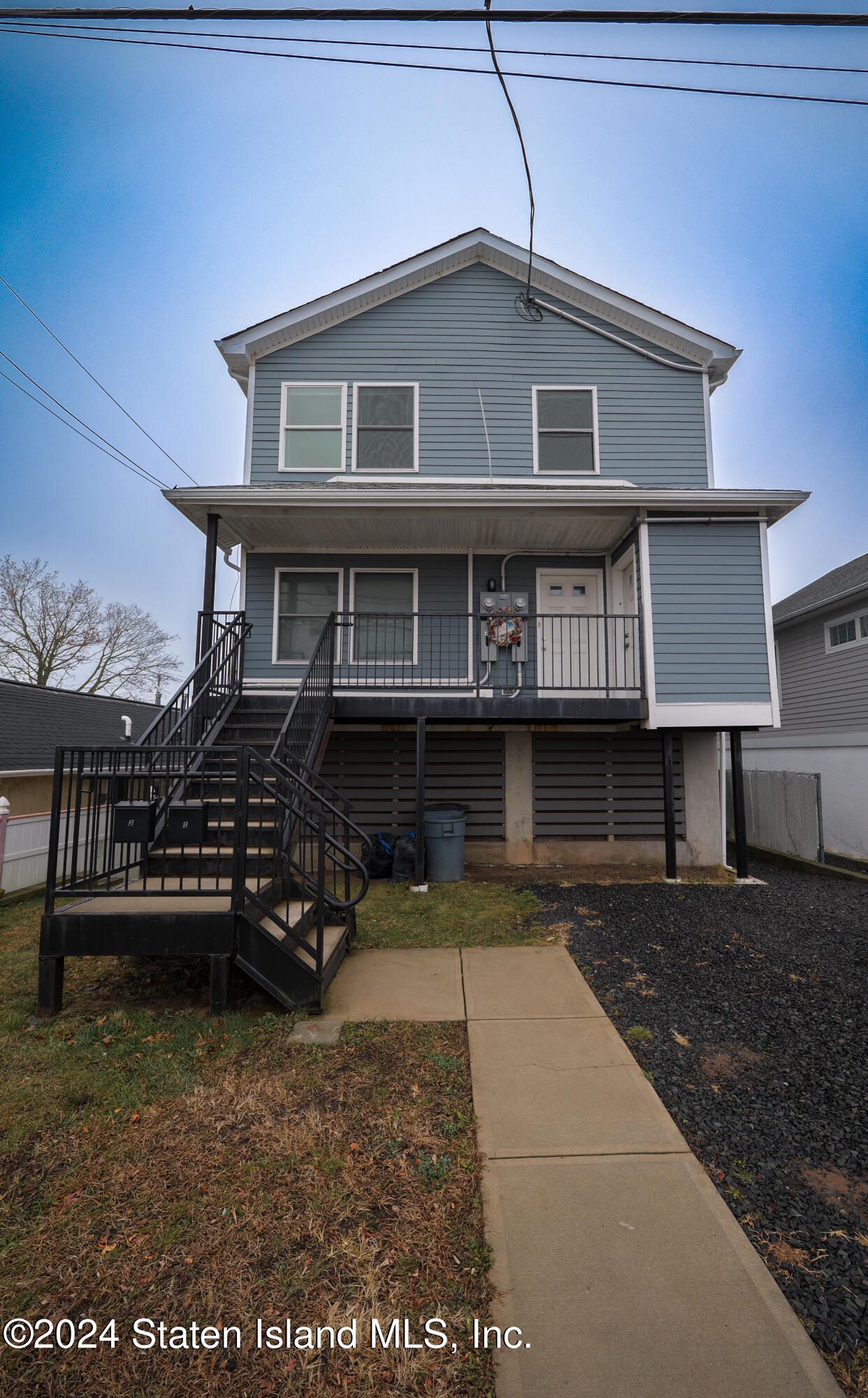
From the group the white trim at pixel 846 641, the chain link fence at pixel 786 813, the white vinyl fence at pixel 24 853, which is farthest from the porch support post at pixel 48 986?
the white trim at pixel 846 641

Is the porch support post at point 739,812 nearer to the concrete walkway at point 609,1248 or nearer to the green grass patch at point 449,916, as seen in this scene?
the green grass patch at point 449,916

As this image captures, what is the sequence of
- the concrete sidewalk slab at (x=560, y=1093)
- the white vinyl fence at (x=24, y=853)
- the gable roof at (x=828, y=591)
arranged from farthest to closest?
1. the gable roof at (x=828, y=591)
2. the white vinyl fence at (x=24, y=853)
3. the concrete sidewalk slab at (x=560, y=1093)

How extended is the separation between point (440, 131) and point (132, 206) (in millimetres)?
31102

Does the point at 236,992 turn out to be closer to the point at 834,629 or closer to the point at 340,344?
the point at 340,344

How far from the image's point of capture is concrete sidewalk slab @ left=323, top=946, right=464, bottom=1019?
4016mm

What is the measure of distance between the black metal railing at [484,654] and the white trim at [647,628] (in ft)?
2.51

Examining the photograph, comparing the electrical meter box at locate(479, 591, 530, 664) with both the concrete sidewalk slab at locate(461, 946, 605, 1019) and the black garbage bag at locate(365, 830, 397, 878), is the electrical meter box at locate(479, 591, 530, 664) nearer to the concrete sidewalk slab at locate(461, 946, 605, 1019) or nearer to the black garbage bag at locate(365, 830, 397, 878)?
the black garbage bag at locate(365, 830, 397, 878)

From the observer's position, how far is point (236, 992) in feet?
14.1

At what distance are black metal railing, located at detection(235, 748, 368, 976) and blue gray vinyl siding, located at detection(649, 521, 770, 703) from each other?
17.7 ft

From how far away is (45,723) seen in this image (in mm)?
13273

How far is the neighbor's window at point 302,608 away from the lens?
30.5 ft

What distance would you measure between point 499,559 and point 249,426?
463 centimetres

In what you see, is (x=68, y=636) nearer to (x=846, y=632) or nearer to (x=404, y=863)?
(x=404, y=863)

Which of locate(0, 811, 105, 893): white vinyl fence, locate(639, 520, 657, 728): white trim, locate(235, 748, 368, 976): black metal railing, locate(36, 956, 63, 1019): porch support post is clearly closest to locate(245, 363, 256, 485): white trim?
locate(0, 811, 105, 893): white vinyl fence
